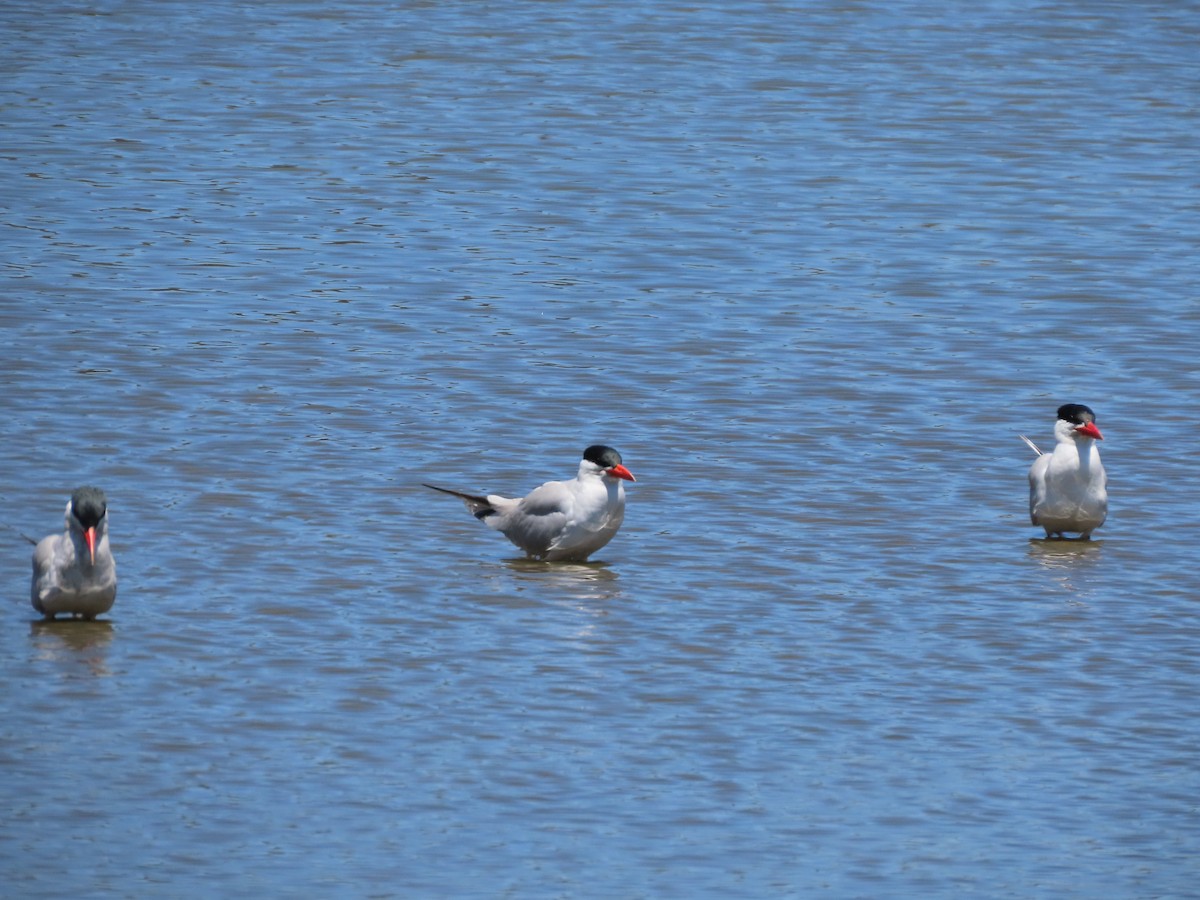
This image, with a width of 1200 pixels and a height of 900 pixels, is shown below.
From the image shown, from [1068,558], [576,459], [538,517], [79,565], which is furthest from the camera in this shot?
[576,459]

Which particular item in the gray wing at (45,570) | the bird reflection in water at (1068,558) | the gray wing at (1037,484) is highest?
the gray wing at (45,570)

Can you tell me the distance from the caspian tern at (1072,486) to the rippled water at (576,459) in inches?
7.3

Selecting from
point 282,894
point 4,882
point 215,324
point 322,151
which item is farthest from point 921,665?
point 322,151

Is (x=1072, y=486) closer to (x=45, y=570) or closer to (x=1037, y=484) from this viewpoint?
(x=1037, y=484)

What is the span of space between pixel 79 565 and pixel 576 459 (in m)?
4.57

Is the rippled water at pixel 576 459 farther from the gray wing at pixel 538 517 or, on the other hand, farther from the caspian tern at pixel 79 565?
the gray wing at pixel 538 517

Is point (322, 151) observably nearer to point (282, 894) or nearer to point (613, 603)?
point (613, 603)

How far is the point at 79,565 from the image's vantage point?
35.8 ft

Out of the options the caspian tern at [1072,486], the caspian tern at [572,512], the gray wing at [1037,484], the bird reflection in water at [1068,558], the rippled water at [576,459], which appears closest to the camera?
the rippled water at [576,459]

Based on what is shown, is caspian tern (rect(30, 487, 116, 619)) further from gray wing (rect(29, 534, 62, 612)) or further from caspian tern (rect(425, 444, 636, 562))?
caspian tern (rect(425, 444, 636, 562))

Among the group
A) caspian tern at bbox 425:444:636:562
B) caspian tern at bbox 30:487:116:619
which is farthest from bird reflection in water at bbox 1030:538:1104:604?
caspian tern at bbox 30:487:116:619

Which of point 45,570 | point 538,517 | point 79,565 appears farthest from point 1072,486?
point 45,570

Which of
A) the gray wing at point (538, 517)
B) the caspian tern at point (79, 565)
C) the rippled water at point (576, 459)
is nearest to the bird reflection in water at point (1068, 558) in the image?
the rippled water at point (576, 459)

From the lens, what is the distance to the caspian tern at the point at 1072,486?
44.1 feet
